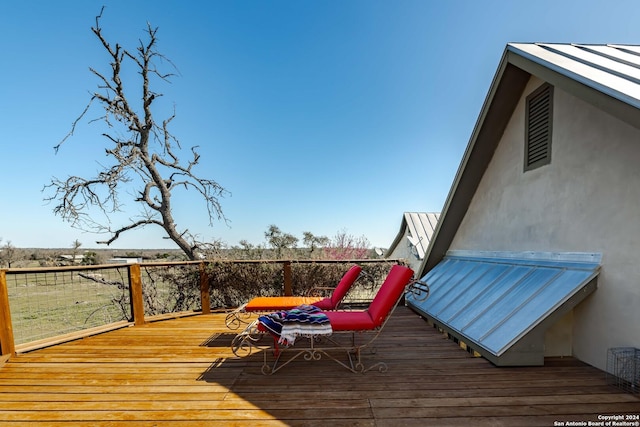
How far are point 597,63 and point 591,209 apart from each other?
5.27 feet

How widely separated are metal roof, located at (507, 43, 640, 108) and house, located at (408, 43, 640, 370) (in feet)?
0.05

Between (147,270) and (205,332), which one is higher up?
(147,270)

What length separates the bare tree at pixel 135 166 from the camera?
757 cm

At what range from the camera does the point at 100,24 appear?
714 centimetres

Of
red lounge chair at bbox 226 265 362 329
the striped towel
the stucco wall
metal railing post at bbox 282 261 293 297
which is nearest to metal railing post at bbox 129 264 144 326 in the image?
red lounge chair at bbox 226 265 362 329

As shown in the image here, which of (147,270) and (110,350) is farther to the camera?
(147,270)

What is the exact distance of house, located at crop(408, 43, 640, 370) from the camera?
254cm

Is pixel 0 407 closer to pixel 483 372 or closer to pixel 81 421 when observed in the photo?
pixel 81 421

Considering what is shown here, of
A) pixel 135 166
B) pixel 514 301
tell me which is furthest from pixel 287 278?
pixel 135 166

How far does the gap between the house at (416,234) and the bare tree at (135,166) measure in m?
7.90

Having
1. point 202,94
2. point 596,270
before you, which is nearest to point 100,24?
point 202,94

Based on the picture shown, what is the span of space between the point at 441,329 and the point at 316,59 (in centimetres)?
828

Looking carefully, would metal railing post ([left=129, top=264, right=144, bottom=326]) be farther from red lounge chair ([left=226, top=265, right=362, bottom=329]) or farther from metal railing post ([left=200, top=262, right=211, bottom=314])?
red lounge chair ([left=226, top=265, right=362, bottom=329])

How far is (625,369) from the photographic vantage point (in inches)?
96.7
